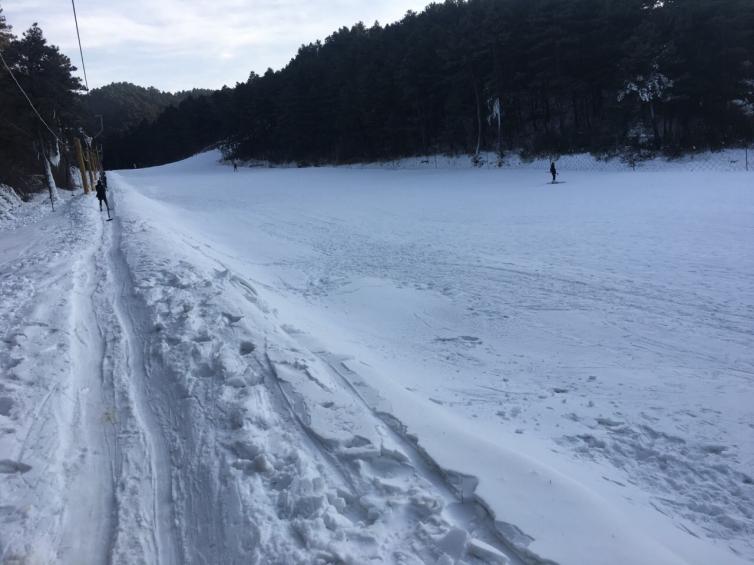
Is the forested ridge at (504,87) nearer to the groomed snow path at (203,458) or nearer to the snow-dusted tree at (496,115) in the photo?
the snow-dusted tree at (496,115)

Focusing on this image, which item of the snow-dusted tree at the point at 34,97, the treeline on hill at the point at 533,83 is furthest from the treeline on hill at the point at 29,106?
the treeline on hill at the point at 533,83

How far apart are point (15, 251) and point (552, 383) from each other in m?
15.9

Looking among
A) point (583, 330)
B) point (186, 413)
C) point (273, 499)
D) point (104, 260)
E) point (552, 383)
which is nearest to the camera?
point (273, 499)

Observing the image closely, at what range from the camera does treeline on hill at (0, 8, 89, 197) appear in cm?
3572

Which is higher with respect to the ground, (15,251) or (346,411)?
(15,251)

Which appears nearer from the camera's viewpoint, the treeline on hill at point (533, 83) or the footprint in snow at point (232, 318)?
the footprint in snow at point (232, 318)

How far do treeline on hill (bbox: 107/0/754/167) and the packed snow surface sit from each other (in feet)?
89.6

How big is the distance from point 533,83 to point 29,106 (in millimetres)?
39301

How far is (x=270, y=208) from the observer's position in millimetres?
26594

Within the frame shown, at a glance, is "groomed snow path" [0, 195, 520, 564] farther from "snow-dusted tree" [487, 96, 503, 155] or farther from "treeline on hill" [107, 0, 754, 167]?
"snow-dusted tree" [487, 96, 503, 155]

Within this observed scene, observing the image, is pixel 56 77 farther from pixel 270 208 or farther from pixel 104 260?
pixel 104 260

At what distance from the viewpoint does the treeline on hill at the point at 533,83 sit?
33156 mm

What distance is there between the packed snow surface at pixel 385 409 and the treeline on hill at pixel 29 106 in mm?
30093

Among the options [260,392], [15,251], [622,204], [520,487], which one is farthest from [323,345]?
[622,204]
